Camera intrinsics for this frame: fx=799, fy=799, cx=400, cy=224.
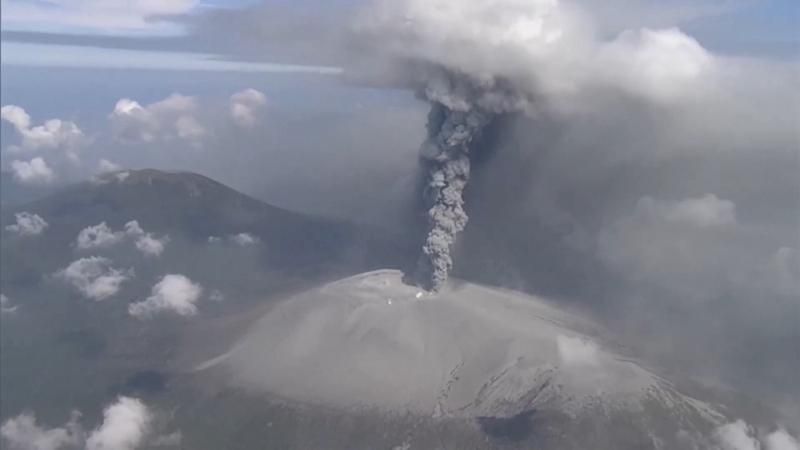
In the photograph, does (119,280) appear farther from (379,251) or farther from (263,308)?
(379,251)

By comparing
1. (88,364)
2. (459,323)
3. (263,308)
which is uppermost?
(459,323)

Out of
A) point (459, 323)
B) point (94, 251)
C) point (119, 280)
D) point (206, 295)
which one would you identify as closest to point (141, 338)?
point (206, 295)

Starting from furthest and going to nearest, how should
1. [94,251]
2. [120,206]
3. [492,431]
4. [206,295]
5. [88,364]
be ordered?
[120,206] < [94,251] < [206,295] < [88,364] < [492,431]

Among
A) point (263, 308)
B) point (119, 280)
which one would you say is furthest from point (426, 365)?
point (119, 280)

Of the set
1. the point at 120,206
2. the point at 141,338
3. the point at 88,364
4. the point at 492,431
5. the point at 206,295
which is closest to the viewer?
the point at 492,431

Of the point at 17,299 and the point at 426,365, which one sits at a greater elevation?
the point at 426,365

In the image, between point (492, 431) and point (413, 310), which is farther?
point (413, 310)
